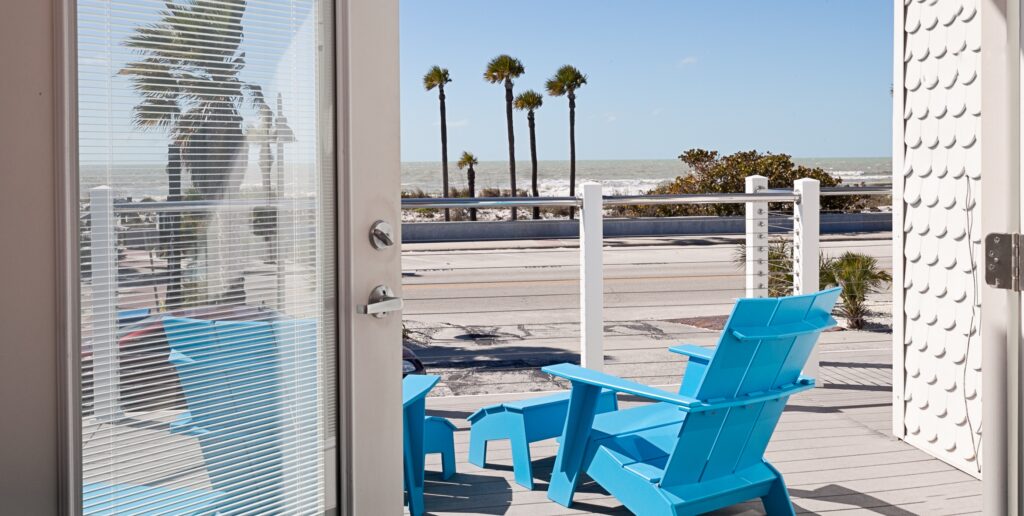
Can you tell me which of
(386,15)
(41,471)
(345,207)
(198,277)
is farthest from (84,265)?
(386,15)

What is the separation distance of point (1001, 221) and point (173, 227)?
1.57 m

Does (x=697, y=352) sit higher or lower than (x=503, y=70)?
lower

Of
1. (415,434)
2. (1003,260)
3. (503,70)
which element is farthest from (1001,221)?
(503,70)

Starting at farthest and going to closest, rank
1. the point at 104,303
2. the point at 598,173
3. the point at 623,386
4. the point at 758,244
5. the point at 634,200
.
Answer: the point at 598,173 → the point at 758,244 → the point at 634,200 → the point at 623,386 → the point at 104,303

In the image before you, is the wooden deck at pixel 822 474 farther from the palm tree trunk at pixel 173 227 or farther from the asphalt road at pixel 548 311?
the palm tree trunk at pixel 173 227

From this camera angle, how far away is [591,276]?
4293 mm

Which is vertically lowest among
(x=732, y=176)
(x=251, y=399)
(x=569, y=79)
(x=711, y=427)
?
(x=711, y=427)

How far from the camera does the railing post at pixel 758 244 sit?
4.66m

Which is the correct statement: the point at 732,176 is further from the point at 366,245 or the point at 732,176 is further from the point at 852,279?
the point at 366,245

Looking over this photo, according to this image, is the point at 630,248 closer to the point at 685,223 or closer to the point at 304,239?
the point at 685,223

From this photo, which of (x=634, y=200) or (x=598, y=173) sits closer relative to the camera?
(x=634, y=200)

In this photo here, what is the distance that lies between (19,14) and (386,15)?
674 millimetres

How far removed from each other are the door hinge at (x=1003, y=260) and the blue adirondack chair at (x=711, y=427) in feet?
2.26

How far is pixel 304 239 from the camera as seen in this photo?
1.77 meters
